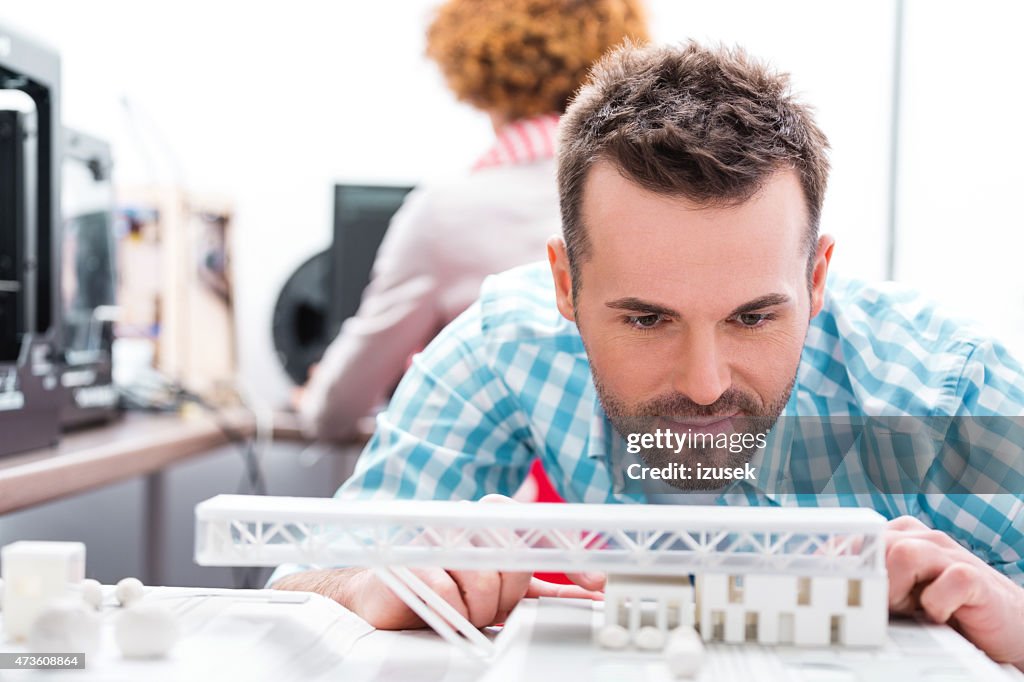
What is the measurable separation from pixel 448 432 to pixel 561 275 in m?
0.19

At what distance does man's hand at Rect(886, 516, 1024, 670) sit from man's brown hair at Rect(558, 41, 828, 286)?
30cm

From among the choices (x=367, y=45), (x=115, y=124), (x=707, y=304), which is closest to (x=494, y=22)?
(x=367, y=45)

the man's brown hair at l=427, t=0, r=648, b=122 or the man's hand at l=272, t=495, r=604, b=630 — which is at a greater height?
the man's brown hair at l=427, t=0, r=648, b=122

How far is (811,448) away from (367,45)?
5.33ft

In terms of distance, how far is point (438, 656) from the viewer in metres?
0.58

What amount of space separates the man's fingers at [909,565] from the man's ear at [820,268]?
310 mm

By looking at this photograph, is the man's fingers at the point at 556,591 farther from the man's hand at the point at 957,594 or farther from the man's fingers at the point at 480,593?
the man's hand at the point at 957,594

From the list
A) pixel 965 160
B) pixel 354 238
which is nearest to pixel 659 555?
pixel 965 160

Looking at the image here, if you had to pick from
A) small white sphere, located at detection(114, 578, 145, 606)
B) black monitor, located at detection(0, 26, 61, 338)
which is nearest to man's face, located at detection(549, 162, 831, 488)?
small white sphere, located at detection(114, 578, 145, 606)

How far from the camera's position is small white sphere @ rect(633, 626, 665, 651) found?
53 centimetres

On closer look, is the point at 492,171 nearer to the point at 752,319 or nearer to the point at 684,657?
the point at 752,319

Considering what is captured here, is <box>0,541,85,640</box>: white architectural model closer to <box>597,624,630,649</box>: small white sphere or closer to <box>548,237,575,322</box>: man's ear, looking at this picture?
<box>597,624,630,649</box>: small white sphere

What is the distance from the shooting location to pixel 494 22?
1.53 metres

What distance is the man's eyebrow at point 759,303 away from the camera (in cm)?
75
